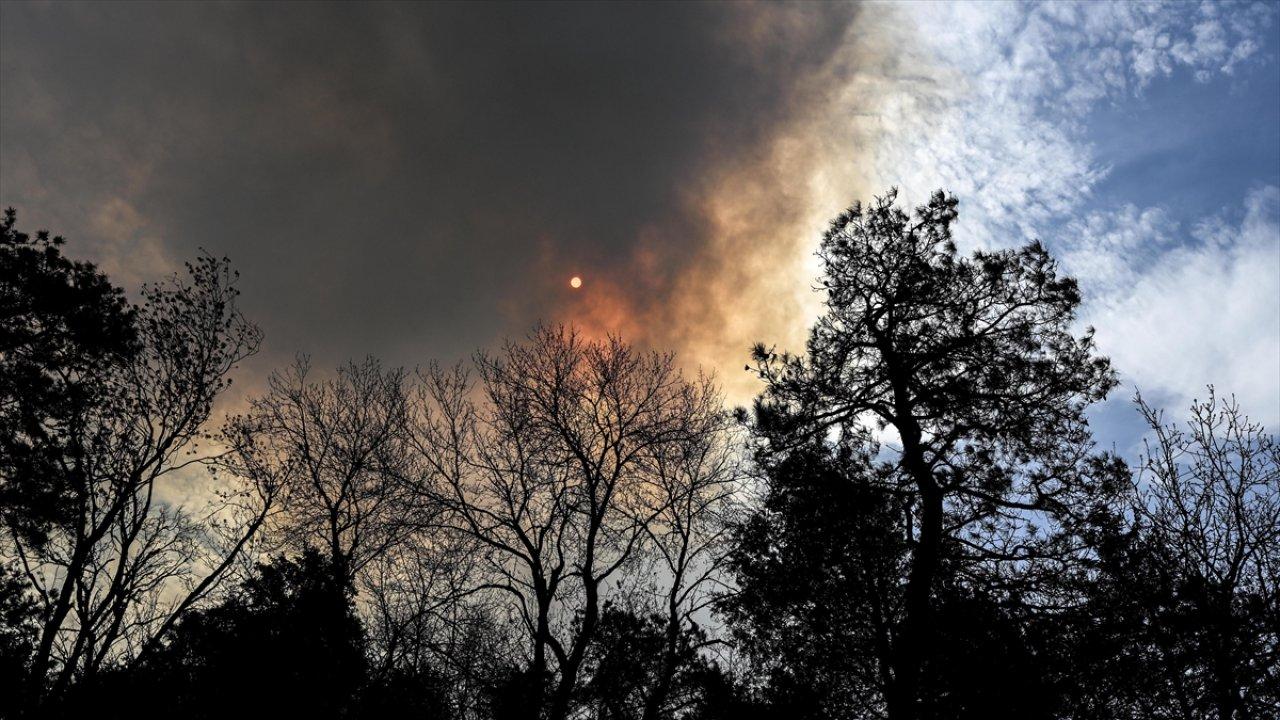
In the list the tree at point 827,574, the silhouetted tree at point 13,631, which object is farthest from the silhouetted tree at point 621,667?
the silhouetted tree at point 13,631

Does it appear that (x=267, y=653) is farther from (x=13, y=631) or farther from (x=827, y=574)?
(x=827, y=574)

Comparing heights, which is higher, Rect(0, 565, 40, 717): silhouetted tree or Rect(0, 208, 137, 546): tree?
Rect(0, 208, 137, 546): tree

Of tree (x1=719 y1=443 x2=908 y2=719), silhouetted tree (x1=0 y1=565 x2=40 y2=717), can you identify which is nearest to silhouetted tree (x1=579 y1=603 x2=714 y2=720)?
tree (x1=719 y1=443 x2=908 y2=719)

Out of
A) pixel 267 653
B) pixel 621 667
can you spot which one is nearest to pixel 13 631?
pixel 267 653

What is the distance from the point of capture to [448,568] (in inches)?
620

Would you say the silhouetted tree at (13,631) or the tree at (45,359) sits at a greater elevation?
the tree at (45,359)

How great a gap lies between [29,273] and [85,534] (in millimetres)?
4774

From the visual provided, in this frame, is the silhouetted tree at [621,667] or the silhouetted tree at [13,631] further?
the silhouetted tree at [621,667]

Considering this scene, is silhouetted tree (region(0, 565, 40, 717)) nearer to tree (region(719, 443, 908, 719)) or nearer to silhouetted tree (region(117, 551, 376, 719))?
silhouetted tree (region(117, 551, 376, 719))

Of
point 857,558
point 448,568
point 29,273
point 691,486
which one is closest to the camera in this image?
point 29,273

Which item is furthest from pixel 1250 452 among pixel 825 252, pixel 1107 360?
pixel 825 252

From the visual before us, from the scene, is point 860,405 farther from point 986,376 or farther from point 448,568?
point 448,568

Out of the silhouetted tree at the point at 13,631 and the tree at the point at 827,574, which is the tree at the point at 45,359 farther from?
the tree at the point at 827,574

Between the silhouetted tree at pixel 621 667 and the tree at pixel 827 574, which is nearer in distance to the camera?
the tree at pixel 827 574
